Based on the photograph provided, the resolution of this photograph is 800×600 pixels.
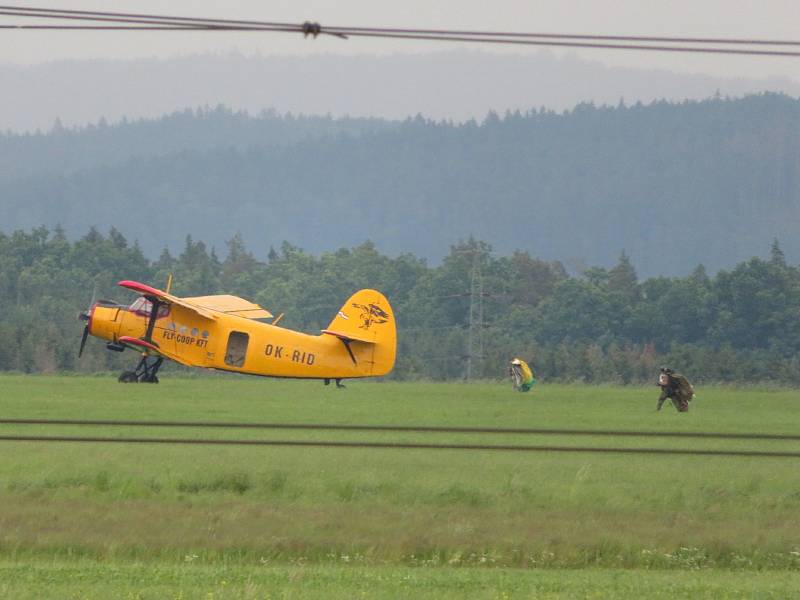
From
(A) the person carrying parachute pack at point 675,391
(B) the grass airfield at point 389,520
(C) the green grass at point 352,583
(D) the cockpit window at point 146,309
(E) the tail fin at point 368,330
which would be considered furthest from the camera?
(D) the cockpit window at point 146,309

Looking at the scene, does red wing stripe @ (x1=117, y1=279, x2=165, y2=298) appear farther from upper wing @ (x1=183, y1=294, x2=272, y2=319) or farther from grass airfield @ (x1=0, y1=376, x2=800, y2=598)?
grass airfield @ (x1=0, y1=376, x2=800, y2=598)

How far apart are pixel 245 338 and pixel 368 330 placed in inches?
131

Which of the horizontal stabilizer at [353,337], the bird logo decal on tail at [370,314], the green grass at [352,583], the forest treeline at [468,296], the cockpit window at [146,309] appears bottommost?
the green grass at [352,583]

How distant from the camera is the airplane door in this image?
143ft

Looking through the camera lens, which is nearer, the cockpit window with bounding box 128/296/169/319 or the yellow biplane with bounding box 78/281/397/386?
the yellow biplane with bounding box 78/281/397/386

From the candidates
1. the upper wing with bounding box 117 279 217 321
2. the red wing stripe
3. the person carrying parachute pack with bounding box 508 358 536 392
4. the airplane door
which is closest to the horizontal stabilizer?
the airplane door

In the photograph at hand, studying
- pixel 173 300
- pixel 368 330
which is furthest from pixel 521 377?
pixel 173 300

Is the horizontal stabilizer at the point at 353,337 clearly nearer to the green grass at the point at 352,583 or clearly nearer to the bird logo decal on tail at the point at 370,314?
the bird logo decal on tail at the point at 370,314

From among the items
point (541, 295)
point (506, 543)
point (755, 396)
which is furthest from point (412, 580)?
point (541, 295)

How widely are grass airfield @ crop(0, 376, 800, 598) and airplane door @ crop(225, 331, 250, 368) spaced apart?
13443 millimetres

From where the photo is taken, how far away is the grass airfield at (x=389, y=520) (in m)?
16.0

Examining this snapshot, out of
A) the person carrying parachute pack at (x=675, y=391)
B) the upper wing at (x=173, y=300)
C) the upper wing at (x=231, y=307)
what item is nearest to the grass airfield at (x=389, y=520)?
the person carrying parachute pack at (x=675, y=391)

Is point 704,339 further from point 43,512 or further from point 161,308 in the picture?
point 43,512

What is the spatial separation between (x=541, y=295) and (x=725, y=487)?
102885mm
